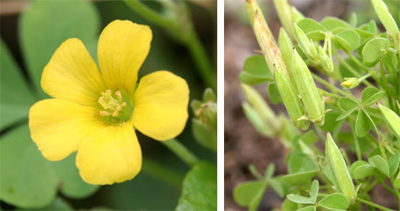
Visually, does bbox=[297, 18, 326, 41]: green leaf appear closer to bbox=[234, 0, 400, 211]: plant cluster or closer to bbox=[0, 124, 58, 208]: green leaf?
bbox=[234, 0, 400, 211]: plant cluster

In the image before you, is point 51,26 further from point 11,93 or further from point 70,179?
point 70,179

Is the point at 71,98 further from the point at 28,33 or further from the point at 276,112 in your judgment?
the point at 276,112

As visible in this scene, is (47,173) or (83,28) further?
(83,28)

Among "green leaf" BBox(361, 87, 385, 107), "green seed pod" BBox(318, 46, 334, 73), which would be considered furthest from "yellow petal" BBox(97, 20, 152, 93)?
"green leaf" BBox(361, 87, 385, 107)

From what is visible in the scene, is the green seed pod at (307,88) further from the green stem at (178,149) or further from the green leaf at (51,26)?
the green leaf at (51,26)

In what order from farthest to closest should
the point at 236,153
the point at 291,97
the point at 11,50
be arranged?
the point at 11,50 → the point at 236,153 → the point at 291,97

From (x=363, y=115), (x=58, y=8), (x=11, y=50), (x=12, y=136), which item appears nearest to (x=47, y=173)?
(x=12, y=136)

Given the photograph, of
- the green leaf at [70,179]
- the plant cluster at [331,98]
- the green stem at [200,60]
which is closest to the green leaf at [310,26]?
the plant cluster at [331,98]
